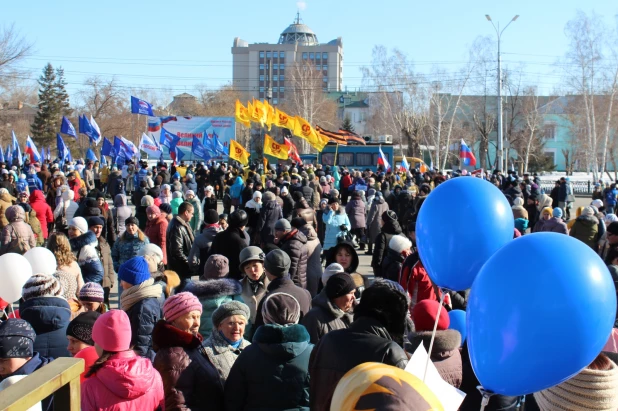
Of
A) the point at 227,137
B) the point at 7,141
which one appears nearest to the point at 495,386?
the point at 227,137

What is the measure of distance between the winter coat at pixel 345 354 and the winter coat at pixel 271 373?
15 cm

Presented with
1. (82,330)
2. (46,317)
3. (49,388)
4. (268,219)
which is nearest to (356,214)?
(268,219)

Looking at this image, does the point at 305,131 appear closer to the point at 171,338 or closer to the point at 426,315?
the point at 426,315

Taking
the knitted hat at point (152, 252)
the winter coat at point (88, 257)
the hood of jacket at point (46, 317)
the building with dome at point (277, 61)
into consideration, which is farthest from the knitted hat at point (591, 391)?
the building with dome at point (277, 61)

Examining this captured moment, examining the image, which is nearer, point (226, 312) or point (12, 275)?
point (226, 312)

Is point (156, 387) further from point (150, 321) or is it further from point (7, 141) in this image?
point (7, 141)

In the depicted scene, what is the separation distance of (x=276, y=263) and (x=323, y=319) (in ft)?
3.96

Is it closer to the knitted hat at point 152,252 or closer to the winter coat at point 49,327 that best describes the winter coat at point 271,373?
the winter coat at point 49,327

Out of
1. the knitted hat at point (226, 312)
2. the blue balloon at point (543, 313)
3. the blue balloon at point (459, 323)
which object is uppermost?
the blue balloon at point (543, 313)

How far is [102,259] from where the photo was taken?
26.7 feet

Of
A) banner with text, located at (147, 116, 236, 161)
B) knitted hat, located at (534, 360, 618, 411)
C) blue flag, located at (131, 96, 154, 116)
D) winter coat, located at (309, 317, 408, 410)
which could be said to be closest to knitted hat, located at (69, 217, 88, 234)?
winter coat, located at (309, 317, 408, 410)

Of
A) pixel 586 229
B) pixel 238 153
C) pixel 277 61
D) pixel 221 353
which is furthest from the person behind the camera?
pixel 277 61

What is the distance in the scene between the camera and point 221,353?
13.3ft

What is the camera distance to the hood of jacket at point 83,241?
24.8 feet
